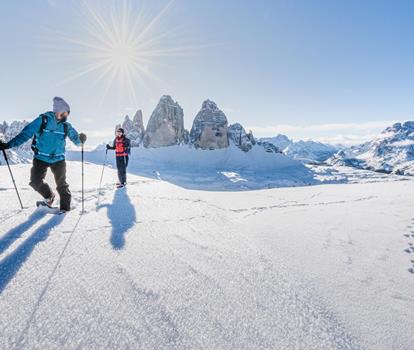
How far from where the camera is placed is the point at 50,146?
429cm

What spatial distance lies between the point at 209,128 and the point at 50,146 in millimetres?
61753

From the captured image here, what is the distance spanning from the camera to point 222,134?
66.1 metres

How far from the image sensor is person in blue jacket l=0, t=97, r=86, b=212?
13.6 ft

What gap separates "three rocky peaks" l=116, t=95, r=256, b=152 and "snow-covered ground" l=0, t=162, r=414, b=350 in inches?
2356

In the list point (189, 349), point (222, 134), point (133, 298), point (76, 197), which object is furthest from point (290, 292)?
point (222, 134)

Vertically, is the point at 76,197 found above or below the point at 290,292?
above

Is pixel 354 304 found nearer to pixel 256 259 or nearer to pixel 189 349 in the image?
pixel 256 259

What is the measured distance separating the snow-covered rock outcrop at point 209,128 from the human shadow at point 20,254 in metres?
61.8

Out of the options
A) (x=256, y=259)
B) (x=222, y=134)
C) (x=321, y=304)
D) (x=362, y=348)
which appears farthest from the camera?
(x=222, y=134)

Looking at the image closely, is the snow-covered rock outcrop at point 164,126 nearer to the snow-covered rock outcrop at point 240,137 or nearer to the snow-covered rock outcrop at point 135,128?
the snow-covered rock outcrop at point 135,128

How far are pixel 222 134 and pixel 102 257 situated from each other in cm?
6481

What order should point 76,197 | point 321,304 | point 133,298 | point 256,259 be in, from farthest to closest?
point 76,197 → point 256,259 → point 321,304 → point 133,298

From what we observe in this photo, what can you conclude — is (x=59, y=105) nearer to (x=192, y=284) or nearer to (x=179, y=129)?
(x=192, y=284)

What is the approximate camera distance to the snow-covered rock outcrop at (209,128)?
64.9m
